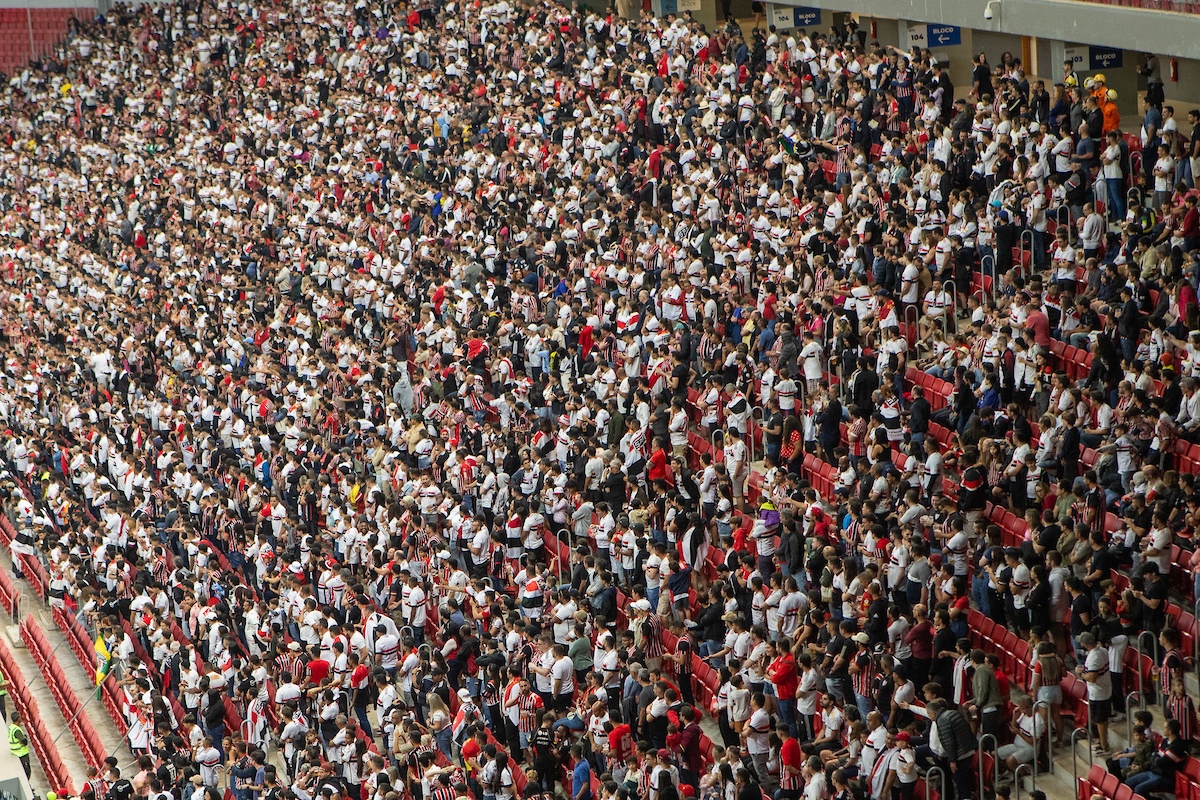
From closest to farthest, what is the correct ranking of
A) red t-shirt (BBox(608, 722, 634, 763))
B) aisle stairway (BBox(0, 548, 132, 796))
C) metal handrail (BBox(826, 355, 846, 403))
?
red t-shirt (BBox(608, 722, 634, 763)), metal handrail (BBox(826, 355, 846, 403)), aisle stairway (BBox(0, 548, 132, 796))

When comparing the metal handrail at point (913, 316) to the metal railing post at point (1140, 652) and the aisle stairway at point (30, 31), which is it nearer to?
the metal railing post at point (1140, 652)

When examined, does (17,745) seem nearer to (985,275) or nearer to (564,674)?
(564,674)

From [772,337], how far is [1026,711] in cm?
775

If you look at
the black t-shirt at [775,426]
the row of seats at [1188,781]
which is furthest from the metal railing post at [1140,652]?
the black t-shirt at [775,426]

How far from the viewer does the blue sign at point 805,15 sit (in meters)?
32.1

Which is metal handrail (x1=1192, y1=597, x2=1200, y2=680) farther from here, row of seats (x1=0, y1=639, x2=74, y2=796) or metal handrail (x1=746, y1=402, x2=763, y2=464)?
row of seats (x1=0, y1=639, x2=74, y2=796)

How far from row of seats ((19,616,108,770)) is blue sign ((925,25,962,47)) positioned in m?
16.5

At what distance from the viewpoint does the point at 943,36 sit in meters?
27.9

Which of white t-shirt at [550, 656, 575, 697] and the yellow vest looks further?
the yellow vest

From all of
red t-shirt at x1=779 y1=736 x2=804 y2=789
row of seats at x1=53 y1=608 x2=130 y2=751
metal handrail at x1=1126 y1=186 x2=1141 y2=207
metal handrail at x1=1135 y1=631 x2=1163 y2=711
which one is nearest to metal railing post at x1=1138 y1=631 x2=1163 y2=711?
metal handrail at x1=1135 y1=631 x2=1163 y2=711

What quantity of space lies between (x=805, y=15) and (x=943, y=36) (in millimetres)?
A: 4778

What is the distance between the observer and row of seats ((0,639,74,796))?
20047mm

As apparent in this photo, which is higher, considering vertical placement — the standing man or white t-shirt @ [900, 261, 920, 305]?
white t-shirt @ [900, 261, 920, 305]

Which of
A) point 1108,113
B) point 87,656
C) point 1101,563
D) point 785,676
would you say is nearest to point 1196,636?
point 1101,563
